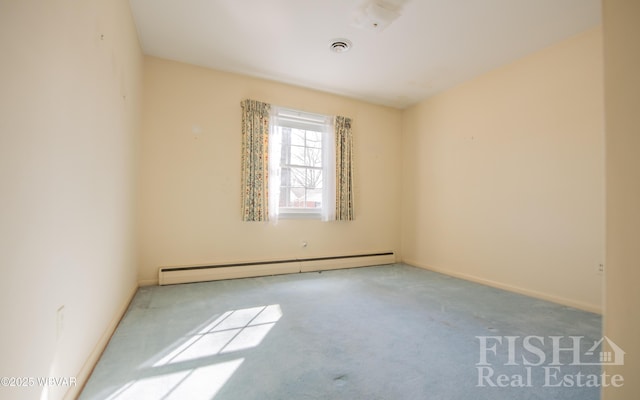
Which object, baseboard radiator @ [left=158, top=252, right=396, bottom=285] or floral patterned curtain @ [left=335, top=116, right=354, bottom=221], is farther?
floral patterned curtain @ [left=335, top=116, right=354, bottom=221]

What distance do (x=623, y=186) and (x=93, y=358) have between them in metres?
2.36

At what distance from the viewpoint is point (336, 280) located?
138 inches

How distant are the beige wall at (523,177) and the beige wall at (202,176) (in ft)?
5.15

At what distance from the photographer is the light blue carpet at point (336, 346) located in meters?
1.38

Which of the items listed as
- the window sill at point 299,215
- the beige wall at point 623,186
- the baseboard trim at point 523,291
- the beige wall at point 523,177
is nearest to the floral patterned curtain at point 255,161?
the window sill at point 299,215

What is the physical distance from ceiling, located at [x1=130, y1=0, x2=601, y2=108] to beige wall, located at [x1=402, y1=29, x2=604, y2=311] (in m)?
0.34

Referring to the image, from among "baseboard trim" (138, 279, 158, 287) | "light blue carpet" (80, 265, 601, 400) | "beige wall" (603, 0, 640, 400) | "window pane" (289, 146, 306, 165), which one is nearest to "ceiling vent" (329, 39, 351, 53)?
"window pane" (289, 146, 306, 165)

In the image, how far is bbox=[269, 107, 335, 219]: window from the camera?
13.0 feet

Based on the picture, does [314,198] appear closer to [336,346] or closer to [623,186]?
[336,346]

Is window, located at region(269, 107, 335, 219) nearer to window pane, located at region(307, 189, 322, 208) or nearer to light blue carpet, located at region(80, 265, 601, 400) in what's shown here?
window pane, located at region(307, 189, 322, 208)

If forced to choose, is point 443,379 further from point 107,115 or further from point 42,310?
point 107,115

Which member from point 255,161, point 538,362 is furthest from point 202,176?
point 538,362

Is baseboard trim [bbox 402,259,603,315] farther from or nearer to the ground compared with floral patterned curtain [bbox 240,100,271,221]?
nearer to the ground

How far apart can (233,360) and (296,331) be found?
51 cm
